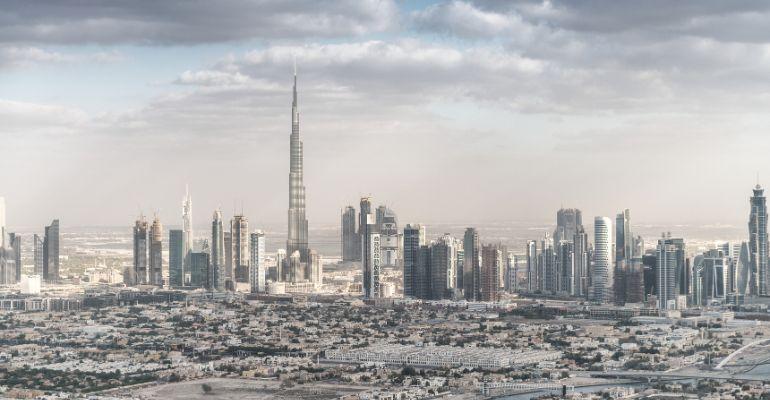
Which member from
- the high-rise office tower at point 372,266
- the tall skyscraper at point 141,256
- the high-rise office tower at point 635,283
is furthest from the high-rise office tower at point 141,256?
the high-rise office tower at point 635,283

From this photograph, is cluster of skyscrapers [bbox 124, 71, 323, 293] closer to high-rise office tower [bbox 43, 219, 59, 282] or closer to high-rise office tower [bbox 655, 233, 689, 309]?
high-rise office tower [bbox 43, 219, 59, 282]

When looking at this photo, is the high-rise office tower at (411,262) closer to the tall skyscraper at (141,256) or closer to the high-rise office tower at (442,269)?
the high-rise office tower at (442,269)

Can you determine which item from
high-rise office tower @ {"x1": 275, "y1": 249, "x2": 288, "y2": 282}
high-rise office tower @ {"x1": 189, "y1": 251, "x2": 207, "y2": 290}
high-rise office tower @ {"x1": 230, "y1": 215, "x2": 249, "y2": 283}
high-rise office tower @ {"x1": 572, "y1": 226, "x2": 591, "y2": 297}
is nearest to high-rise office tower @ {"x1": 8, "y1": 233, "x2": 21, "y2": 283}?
high-rise office tower @ {"x1": 189, "y1": 251, "x2": 207, "y2": 290}

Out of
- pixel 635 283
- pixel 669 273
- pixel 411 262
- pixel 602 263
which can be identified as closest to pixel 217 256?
pixel 411 262

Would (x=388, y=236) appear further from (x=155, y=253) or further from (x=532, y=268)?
(x=155, y=253)

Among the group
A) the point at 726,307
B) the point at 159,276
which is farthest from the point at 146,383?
the point at 159,276

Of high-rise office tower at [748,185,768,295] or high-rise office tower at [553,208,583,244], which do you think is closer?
high-rise office tower at [748,185,768,295]
